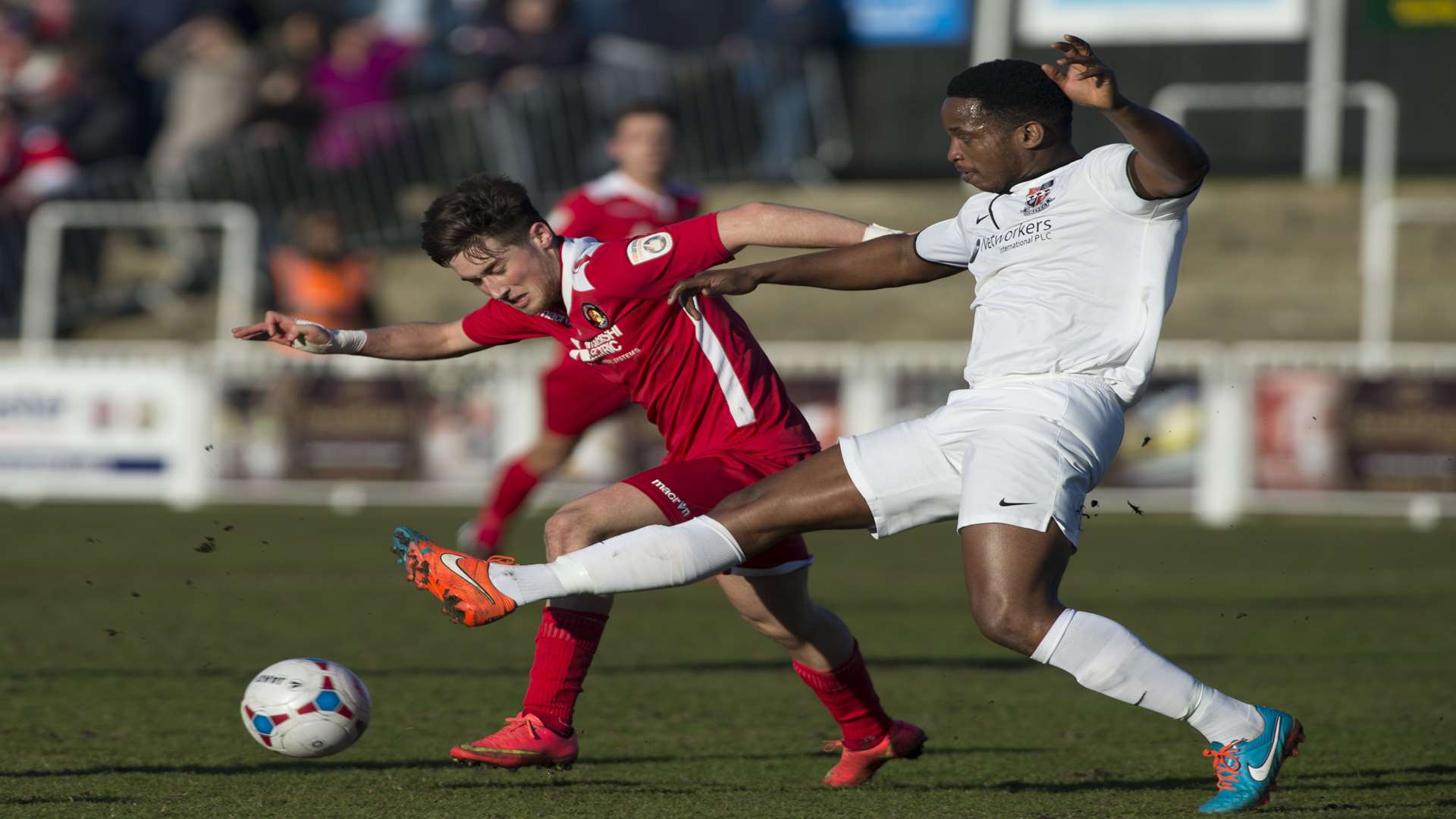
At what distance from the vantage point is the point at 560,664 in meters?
5.59

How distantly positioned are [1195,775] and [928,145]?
53.4 feet

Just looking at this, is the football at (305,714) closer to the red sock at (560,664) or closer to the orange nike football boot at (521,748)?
the orange nike football boot at (521,748)

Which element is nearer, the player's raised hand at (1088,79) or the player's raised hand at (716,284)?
the player's raised hand at (1088,79)

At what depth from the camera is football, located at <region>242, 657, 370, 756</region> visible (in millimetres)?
5359

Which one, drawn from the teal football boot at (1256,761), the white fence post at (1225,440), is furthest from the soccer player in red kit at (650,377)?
the white fence post at (1225,440)

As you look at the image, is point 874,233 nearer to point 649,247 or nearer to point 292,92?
point 649,247

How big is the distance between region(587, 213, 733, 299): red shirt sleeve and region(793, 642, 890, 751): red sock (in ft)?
3.81

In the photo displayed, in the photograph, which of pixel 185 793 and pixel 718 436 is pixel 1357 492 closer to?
pixel 718 436

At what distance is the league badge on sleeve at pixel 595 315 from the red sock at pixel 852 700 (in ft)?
3.68

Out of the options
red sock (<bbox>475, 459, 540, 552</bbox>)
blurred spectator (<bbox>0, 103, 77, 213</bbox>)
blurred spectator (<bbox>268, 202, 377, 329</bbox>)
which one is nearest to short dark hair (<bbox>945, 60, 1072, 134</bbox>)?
red sock (<bbox>475, 459, 540, 552</bbox>)

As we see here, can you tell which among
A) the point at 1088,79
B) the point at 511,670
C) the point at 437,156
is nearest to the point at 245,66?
the point at 437,156

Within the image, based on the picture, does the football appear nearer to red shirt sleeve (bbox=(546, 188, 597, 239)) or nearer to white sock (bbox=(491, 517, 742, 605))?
white sock (bbox=(491, 517, 742, 605))

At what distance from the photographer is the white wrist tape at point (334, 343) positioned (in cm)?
571

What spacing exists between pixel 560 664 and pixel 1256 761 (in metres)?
1.93
